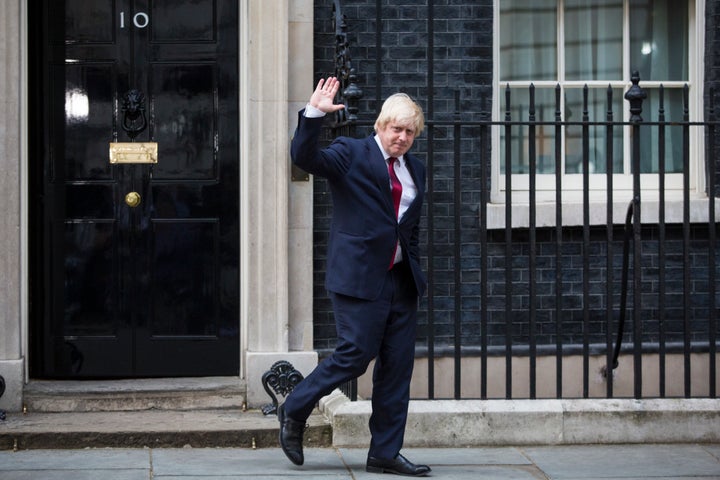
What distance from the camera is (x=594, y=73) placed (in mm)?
8055

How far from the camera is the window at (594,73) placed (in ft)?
26.0

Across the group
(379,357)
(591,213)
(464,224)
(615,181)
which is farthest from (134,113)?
(615,181)

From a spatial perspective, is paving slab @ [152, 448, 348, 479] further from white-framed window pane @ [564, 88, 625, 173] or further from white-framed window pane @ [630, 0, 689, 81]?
white-framed window pane @ [630, 0, 689, 81]

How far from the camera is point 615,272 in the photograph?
7785mm

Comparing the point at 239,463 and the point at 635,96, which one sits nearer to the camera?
the point at 239,463

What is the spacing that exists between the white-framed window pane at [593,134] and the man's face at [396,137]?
2587 millimetres

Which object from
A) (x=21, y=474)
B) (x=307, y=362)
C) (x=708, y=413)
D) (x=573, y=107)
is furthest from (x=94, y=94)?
(x=708, y=413)

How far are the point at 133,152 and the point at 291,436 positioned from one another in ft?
7.88

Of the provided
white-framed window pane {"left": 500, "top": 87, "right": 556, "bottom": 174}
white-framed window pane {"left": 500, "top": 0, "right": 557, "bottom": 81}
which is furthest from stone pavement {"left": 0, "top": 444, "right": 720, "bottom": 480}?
white-framed window pane {"left": 500, "top": 0, "right": 557, "bottom": 81}

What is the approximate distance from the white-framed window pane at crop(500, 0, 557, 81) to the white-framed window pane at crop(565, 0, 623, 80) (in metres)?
0.13

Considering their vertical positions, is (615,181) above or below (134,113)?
below

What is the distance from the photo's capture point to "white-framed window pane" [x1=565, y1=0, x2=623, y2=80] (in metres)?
8.04

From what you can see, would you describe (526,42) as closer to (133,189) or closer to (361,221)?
(133,189)

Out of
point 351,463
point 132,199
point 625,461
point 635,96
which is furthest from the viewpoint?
point 132,199
